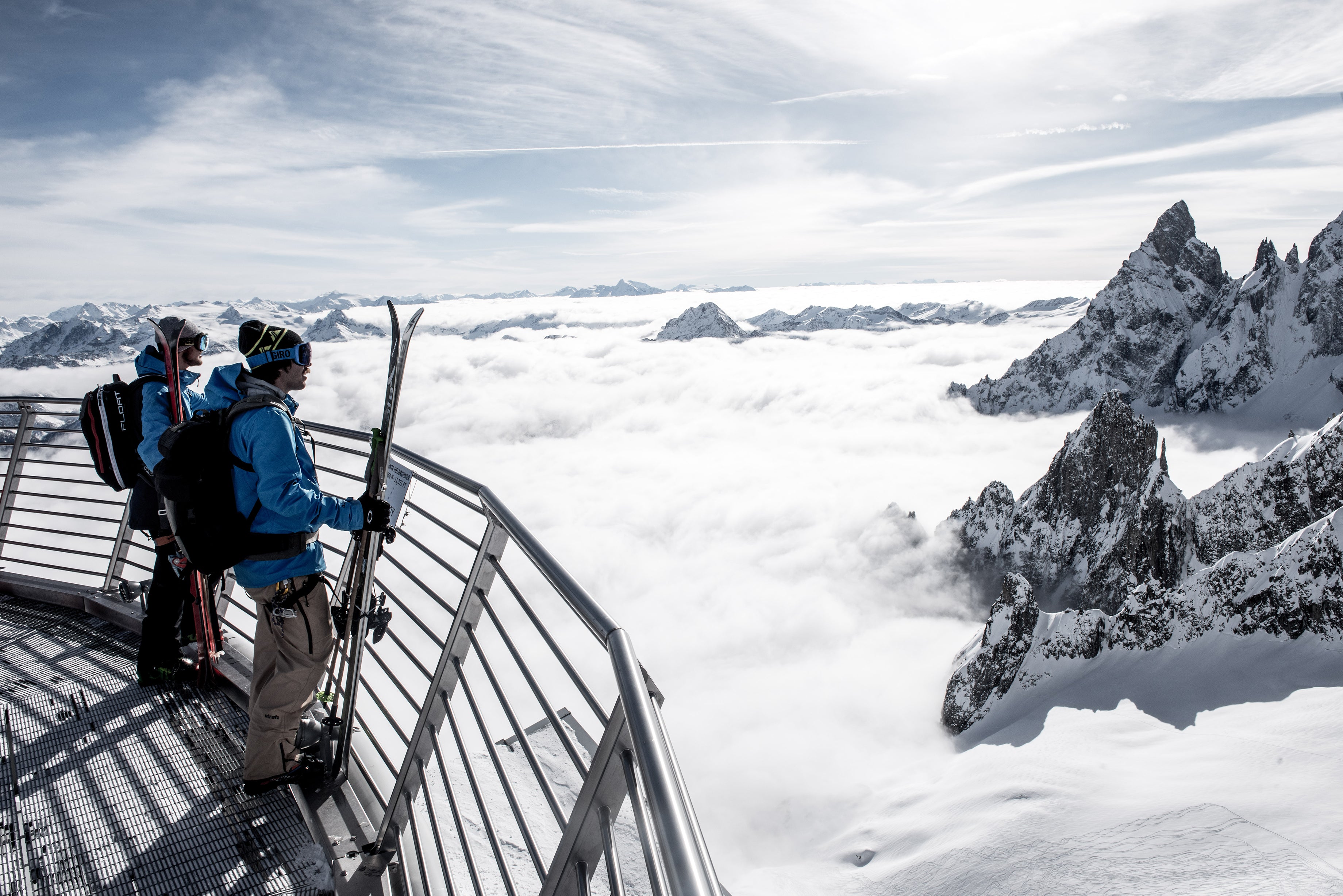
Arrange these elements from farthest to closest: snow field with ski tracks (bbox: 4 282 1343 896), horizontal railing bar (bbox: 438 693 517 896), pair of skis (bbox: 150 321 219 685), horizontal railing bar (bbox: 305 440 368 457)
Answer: snow field with ski tracks (bbox: 4 282 1343 896) < pair of skis (bbox: 150 321 219 685) < horizontal railing bar (bbox: 305 440 368 457) < horizontal railing bar (bbox: 438 693 517 896)

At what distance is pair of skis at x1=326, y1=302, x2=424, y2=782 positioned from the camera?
3309 millimetres

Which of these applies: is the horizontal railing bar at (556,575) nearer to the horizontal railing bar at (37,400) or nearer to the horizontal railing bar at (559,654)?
the horizontal railing bar at (559,654)

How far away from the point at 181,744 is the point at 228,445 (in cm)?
232

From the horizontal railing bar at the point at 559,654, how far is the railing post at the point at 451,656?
79 millimetres

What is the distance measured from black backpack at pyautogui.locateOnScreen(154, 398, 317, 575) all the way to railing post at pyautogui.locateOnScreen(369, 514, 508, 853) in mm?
1253

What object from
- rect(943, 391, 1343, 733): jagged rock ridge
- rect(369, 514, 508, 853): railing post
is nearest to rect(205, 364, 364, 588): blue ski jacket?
rect(369, 514, 508, 853): railing post

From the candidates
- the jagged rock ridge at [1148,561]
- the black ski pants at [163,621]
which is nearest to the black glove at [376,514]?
the black ski pants at [163,621]

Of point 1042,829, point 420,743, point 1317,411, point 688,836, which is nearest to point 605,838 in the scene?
point 688,836

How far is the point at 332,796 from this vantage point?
3773mm

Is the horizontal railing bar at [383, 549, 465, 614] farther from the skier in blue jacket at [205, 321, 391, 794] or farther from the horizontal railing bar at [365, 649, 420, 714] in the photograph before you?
the horizontal railing bar at [365, 649, 420, 714]

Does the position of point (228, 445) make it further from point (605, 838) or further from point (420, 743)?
point (605, 838)

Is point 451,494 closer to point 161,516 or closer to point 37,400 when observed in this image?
point 161,516

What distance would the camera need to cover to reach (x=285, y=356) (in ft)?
11.2

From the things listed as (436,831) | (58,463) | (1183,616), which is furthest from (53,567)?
(1183,616)
